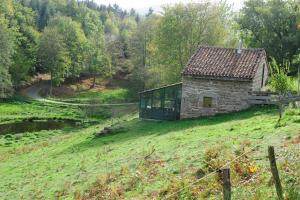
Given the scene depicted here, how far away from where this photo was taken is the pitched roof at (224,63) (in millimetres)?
28656

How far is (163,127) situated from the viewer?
27.4 meters

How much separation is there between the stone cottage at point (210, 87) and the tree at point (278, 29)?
14.6 m

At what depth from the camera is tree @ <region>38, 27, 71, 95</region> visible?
68.8 m

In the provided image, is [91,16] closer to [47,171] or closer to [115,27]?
[115,27]

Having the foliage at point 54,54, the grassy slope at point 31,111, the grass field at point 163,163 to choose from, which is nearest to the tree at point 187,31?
the grassy slope at point 31,111

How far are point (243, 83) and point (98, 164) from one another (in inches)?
545

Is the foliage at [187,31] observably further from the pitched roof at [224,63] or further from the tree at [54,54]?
the tree at [54,54]

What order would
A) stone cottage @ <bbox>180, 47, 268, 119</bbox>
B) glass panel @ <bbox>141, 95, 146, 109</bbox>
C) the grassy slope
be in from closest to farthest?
stone cottage @ <bbox>180, 47, 268, 119</bbox> → glass panel @ <bbox>141, 95, 146, 109</bbox> → the grassy slope

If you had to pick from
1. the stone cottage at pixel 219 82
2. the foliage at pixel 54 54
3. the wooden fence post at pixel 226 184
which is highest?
the foliage at pixel 54 54

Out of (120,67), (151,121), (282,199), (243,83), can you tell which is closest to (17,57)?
(120,67)

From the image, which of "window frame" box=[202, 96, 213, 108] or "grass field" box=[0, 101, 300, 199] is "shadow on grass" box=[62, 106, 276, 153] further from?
"window frame" box=[202, 96, 213, 108]

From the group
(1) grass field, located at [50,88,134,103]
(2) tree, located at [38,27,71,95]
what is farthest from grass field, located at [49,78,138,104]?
(2) tree, located at [38,27,71,95]

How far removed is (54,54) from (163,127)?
152 ft

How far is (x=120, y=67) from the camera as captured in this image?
83.3 metres
